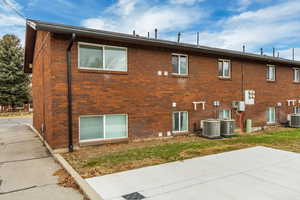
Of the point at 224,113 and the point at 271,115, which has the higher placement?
the point at 224,113

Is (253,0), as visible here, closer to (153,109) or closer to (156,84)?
(156,84)

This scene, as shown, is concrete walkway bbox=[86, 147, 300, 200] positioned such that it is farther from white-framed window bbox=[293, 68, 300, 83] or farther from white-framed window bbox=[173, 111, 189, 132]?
white-framed window bbox=[293, 68, 300, 83]

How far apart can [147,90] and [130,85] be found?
2.86 feet

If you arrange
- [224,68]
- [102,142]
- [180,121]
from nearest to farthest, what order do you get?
[102,142] < [180,121] < [224,68]

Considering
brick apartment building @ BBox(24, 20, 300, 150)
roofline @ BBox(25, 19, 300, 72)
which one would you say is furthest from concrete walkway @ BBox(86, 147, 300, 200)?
roofline @ BBox(25, 19, 300, 72)

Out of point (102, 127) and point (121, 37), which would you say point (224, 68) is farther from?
point (102, 127)

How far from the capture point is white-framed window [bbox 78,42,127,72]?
24.3 feet

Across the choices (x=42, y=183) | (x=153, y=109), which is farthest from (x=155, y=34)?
(x=42, y=183)

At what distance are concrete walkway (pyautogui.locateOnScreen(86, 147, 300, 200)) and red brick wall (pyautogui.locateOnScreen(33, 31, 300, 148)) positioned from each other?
3.47 m

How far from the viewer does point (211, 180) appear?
4.21 m

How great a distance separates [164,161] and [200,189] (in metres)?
1.92

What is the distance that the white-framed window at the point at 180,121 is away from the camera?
9.67 metres

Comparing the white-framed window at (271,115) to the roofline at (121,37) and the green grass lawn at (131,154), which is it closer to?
the roofline at (121,37)

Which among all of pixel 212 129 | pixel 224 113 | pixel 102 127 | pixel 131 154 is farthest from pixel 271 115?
pixel 102 127
